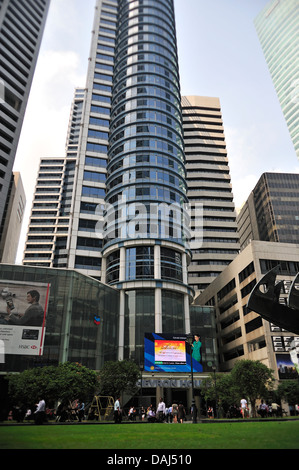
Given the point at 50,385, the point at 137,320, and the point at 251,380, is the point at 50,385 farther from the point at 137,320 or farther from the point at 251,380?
the point at 137,320

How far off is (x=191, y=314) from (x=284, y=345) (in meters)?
14.6

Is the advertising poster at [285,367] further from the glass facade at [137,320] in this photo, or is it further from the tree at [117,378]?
the tree at [117,378]

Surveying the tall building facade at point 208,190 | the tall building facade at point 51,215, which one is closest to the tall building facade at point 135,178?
the tall building facade at point 51,215

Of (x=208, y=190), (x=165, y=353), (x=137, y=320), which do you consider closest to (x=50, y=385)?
(x=165, y=353)

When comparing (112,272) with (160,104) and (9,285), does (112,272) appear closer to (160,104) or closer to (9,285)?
(9,285)

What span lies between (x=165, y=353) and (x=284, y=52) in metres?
123

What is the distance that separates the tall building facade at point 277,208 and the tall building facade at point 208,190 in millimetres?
Answer: 18276

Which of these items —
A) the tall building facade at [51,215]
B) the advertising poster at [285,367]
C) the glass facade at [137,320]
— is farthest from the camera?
the tall building facade at [51,215]

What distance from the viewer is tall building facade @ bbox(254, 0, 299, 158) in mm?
118000

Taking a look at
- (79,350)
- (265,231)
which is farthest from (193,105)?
(79,350)

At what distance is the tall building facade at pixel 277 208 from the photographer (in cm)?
10288

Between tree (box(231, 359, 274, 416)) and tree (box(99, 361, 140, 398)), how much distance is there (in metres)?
10.9

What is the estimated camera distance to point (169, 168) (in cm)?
5891

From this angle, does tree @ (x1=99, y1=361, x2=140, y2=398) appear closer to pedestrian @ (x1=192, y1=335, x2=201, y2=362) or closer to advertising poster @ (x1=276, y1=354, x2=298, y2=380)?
pedestrian @ (x1=192, y1=335, x2=201, y2=362)
